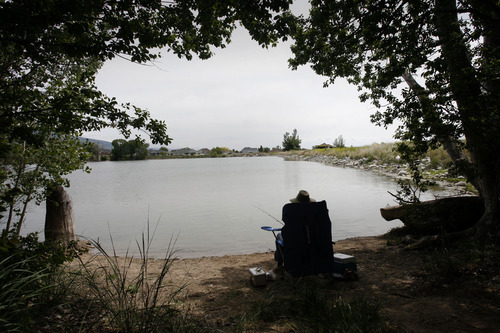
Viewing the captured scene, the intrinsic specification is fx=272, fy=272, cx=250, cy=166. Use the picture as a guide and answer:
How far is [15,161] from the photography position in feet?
16.0

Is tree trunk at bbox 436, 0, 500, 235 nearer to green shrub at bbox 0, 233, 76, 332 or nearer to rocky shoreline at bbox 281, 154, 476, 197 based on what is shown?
rocky shoreline at bbox 281, 154, 476, 197

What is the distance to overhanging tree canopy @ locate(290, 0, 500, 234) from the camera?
362cm

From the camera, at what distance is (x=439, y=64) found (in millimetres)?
4781

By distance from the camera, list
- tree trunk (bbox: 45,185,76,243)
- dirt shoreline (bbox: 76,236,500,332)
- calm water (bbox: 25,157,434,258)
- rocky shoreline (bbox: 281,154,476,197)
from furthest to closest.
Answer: rocky shoreline (bbox: 281,154,476,197), calm water (bbox: 25,157,434,258), tree trunk (bbox: 45,185,76,243), dirt shoreline (bbox: 76,236,500,332)

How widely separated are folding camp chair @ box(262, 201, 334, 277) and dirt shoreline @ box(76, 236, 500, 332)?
0.49 meters

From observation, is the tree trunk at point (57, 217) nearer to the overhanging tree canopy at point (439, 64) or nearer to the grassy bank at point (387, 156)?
the overhanging tree canopy at point (439, 64)

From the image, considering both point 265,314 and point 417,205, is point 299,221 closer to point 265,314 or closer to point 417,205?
point 265,314

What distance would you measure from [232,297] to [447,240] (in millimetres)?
3839

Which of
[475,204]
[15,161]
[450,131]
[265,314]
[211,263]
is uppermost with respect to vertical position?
[450,131]

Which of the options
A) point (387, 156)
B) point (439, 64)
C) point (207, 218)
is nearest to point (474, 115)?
point (439, 64)

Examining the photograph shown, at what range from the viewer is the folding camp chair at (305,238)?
12.3ft

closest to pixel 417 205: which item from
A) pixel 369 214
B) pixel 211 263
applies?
pixel 211 263

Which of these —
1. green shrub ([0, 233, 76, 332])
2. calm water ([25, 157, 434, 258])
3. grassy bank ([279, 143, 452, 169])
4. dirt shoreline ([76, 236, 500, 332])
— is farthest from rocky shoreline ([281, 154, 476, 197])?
green shrub ([0, 233, 76, 332])

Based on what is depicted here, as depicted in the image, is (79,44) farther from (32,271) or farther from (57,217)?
(57,217)
